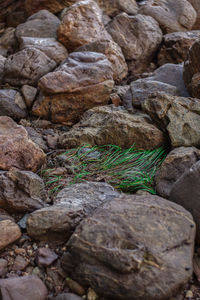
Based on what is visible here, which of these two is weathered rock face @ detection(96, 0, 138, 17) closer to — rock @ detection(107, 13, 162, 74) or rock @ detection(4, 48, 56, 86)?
rock @ detection(107, 13, 162, 74)

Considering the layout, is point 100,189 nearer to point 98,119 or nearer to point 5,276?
point 5,276

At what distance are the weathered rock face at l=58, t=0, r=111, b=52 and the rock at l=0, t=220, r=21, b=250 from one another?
12.4 ft

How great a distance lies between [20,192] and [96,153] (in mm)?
1111

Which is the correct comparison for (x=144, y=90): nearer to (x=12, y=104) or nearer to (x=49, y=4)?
(x=12, y=104)

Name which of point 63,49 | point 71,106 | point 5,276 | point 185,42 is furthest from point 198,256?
point 185,42

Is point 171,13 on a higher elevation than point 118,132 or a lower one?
higher

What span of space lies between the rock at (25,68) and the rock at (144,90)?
145 centimetres

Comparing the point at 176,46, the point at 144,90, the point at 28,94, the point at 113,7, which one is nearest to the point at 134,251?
the point at 144,90

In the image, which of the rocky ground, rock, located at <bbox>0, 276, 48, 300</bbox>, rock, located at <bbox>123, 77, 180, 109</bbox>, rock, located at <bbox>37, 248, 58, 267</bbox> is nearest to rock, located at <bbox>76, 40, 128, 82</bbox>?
the rocky ground

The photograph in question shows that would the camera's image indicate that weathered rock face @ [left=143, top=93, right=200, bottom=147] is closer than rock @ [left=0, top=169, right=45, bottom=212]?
No

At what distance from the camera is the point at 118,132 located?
3.08 meters

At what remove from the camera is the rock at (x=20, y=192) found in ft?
7.29

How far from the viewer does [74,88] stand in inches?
144

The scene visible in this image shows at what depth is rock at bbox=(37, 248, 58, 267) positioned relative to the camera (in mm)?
1762
